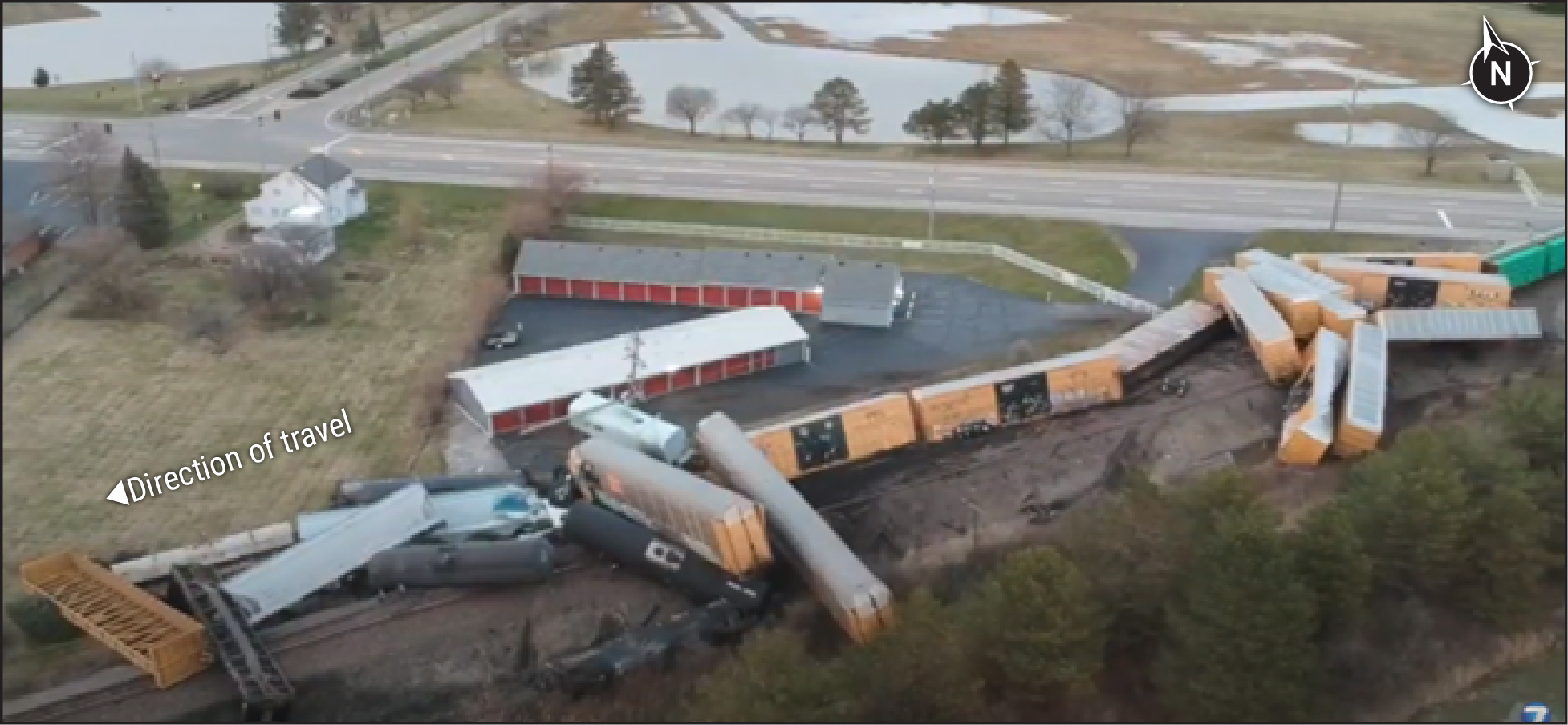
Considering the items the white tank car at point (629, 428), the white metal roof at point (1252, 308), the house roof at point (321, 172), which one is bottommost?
the white tank car at point (629, 428)

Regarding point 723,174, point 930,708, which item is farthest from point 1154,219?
point 930,708

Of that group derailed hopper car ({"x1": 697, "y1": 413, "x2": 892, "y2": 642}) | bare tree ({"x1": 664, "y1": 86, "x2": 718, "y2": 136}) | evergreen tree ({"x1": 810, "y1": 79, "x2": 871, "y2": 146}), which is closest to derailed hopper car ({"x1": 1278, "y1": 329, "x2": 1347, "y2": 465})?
derailed hopper car ({"x1": 697, "y1": 413, "x2": 892, "y2": 642})

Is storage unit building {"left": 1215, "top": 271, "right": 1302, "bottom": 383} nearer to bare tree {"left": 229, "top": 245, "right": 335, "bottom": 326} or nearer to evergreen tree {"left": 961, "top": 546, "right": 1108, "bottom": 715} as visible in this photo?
evergreen tree {"left": 961, "top": 546, "right": 1108, "bottom": 715}

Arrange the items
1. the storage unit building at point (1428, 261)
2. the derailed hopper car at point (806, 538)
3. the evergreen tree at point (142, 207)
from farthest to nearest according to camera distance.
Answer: the evergreen tree at point (142, 207) → the storage unit building at point (1428, 261) → the derailed hopper car at point (806, 538)

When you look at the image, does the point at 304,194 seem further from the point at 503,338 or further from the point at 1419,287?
the point at 1419,287

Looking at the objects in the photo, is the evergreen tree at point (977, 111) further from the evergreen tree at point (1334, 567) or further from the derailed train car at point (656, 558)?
the evergreen tree at point (1334, 567)

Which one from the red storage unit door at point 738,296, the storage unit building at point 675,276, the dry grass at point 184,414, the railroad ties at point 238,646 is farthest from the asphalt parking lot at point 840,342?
the railroad ties at point 238,646

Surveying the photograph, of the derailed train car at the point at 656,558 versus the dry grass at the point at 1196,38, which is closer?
the derailed train car at the point at 656,558

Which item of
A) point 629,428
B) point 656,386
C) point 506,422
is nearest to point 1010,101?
point 656,386
